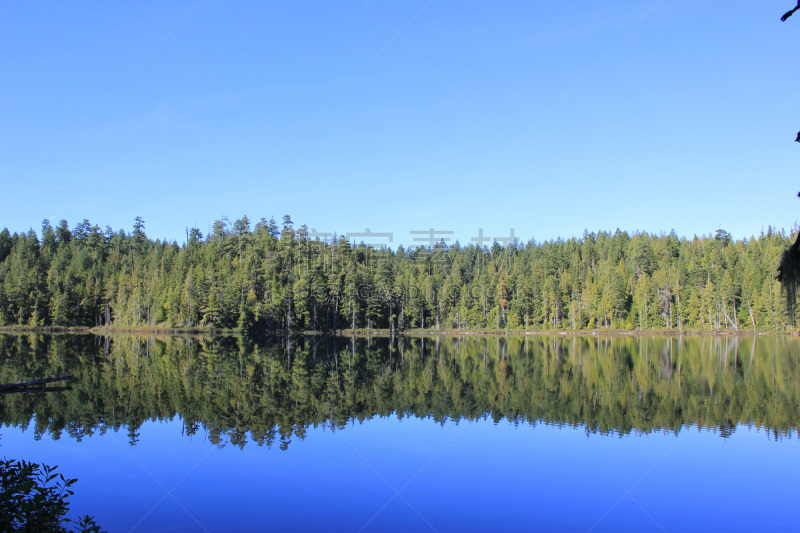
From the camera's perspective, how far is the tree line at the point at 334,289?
92750mm

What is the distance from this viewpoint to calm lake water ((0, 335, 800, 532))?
12.8 metres

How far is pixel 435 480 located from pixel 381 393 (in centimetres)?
1380

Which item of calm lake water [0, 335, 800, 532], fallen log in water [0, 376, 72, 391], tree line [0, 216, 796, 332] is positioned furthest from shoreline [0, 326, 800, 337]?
fallen log in water [0, 376, 72, 391]

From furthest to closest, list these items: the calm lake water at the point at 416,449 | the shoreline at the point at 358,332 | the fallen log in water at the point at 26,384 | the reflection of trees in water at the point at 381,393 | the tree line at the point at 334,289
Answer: the tree line at the point at 334,289, the shoreline at the point at 358,332, the fallen log in water at the point at 26,384, the reflection of trees in water at the point at 381,393, the calm lake water at the point at 416,449

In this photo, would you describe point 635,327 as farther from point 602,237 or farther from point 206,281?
point 206,281

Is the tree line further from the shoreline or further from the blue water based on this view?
the blue water

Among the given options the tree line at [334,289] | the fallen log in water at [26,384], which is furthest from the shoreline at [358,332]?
the fallen log in water at [26,384]

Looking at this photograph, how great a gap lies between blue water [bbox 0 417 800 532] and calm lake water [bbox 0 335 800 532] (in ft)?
0.22

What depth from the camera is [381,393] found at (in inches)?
1137

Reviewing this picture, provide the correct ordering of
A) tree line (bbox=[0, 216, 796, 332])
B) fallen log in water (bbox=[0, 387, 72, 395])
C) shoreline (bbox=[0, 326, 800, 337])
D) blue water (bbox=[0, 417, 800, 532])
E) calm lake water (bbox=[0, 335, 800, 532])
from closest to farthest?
blue water (bbox=[0, 417, 800, 532])
calm lake water (bbox=[0, 335, 800, 532])
fallen log in water (bbox=[0, 387, 72, 395])
shoreline (bbox=[0, 326, 800, 337])
tree line (bbox=[0, 216, 796, 332])

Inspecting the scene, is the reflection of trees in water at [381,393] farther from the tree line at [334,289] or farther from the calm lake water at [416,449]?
the tree line at [334,289]

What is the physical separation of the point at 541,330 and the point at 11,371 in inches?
3466

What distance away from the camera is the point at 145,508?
42.4 feet

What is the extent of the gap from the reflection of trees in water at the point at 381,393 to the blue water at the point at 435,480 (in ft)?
5.21
